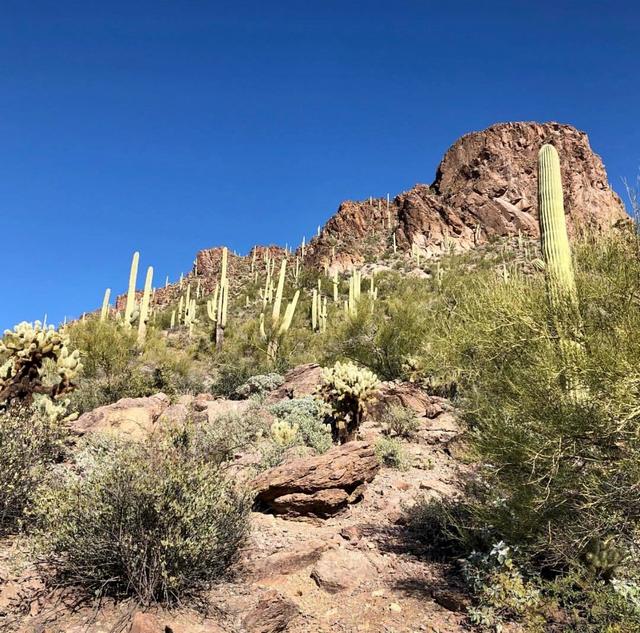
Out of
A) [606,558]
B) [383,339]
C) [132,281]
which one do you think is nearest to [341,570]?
[606,558]

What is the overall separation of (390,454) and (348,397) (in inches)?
56.7

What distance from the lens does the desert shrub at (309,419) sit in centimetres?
759

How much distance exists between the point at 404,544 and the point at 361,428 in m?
3.95

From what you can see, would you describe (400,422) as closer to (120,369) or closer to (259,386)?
(259,386)

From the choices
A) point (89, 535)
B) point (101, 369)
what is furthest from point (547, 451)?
point (101, 369)

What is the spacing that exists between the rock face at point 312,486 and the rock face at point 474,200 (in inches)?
1585

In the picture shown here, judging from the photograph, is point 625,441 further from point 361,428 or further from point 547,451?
point 361,428

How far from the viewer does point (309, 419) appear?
8.37 metres

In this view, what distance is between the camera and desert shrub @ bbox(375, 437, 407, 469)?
7031 millimetres

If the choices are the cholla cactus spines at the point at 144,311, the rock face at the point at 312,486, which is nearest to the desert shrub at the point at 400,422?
the rock face at the point at 312,486

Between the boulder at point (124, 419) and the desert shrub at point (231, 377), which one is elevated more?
the desert shrub at point (231, 377)

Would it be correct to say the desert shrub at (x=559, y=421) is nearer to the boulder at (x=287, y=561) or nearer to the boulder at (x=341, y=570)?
the boulder at (x=341, y=570)

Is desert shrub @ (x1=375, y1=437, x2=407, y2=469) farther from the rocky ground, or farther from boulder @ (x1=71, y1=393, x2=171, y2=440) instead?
boulder @ (x1=71, y1=393, x2=171, y2=440)

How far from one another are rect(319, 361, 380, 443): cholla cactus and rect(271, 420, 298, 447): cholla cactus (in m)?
0.92
